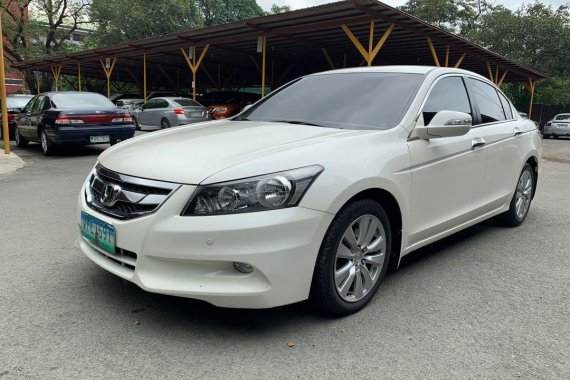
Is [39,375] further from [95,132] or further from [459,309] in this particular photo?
[95,132]

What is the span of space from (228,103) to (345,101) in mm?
18505

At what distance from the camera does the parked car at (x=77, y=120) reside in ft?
34.3

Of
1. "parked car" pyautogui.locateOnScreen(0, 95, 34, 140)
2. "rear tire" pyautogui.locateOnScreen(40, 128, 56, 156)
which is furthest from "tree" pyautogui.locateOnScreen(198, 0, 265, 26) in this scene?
"rear tire" pyautogui.locateOnScreen(40, 128, 56, 156)

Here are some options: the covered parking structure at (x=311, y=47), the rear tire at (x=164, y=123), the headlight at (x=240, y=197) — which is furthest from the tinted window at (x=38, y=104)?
the headlight at (x=240, y=197)

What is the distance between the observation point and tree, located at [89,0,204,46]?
120ft

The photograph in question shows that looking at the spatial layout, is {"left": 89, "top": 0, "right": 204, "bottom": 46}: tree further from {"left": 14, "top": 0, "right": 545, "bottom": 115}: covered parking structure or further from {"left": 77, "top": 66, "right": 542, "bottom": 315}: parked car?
{"left": 77, "top": 66, "right": 542, "bottom": 315}: parked car

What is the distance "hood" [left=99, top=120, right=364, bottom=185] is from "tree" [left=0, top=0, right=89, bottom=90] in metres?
35.7

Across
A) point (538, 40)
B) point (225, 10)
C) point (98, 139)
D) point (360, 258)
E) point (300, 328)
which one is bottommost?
point (300, 328)

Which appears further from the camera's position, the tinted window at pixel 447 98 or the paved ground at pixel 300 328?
the tinted window at pixel 447 98

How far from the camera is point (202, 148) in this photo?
9.75 ft

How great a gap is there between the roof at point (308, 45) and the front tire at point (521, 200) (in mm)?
7704

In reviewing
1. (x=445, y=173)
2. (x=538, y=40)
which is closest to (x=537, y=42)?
(x=538, y=40)

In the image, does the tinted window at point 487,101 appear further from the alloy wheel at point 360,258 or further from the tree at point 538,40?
the tree at point 538,40

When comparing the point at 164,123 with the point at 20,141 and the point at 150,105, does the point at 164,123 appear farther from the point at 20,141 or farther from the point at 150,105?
the point at 20,141
